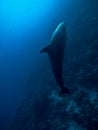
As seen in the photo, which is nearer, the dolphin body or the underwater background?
the dolphin body

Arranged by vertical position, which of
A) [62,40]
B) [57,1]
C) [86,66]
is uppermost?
[57,1]

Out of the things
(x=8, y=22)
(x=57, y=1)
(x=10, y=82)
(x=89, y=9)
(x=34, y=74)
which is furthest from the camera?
(x=8, y=22)

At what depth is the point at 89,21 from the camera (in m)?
25.0

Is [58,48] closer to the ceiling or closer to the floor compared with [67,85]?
closer to the ceiling

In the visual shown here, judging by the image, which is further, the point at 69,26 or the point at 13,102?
the point at 13,102

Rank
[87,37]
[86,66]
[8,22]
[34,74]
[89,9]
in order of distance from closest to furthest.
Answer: [86,66], [87,37], [89,9], [34,74], [8,22]

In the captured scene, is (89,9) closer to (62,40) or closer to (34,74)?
(34,74)

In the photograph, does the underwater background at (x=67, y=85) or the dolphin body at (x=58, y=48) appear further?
the underwater background at (x=67, y=85)

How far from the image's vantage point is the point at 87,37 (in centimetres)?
2352

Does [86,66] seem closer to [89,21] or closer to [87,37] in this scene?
[87,37]

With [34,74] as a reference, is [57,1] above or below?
above

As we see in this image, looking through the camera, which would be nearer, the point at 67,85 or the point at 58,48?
the point at 58,48

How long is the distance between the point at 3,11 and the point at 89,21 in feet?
233

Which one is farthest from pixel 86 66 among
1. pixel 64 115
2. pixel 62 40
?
pixel 62 40
